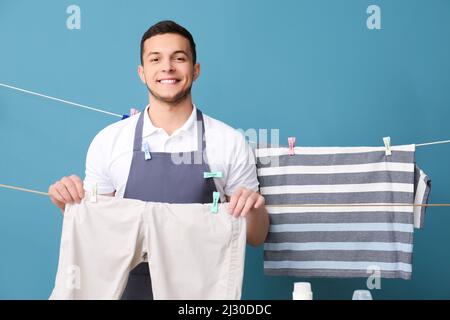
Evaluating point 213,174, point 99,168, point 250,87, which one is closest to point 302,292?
point 213,174

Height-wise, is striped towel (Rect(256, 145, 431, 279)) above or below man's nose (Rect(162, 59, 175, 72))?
below

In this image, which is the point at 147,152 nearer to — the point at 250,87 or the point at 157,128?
the point at 157,128

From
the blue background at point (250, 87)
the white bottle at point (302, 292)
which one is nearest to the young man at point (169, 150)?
the white bottle at point (302, 292)

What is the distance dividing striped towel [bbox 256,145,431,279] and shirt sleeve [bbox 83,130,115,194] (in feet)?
1.45

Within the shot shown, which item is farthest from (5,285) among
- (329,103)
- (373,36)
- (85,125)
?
(373,36)

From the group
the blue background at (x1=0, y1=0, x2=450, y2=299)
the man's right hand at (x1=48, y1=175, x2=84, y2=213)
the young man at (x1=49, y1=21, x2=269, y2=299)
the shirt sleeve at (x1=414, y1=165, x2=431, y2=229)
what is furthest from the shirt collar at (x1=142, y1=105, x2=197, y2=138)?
the shirt sleeve at (x1=414, y1=165, x2=431, y2=229)

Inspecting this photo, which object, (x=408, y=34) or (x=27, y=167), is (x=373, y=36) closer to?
(x=408, y=34)

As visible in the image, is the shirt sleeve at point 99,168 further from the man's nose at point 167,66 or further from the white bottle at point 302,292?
the white bottle at point 302,292

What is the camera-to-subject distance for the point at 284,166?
1.88 metres

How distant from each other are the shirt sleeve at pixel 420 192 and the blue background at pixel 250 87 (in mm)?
432

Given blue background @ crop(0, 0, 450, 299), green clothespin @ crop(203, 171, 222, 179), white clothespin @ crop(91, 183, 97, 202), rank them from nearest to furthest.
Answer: white clothespin @ crop(91, 183, 97, 202) < green clothespin @ crop(203, 171, 222, 179) < blue background @ crop(0, 0, 450, 299)

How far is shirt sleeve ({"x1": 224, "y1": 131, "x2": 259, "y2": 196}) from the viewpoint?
5.94ft

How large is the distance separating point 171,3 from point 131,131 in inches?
26.7

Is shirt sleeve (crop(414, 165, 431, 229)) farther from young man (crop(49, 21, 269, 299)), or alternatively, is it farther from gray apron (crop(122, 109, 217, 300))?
gray apron (crop(122, 109, 217, 300))
